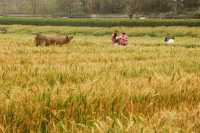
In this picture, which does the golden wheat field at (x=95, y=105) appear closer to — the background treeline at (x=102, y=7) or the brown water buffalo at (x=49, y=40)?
the brown water buffalo at (x=49, y=40)

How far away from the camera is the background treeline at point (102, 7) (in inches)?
4107

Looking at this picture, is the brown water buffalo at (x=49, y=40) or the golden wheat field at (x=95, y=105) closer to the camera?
the golden wheat field at (x=95, y=105)

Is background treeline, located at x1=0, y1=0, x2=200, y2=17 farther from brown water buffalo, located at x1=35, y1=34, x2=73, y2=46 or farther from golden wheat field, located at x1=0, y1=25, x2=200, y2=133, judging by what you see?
golden wheat field, located at x1=0, y1=25, x2=200, y2=133

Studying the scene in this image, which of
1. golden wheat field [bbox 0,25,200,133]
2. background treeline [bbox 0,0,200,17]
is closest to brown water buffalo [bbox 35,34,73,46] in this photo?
golden wheat field [bbox 0,25,200,133]

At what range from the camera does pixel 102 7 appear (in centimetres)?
11394

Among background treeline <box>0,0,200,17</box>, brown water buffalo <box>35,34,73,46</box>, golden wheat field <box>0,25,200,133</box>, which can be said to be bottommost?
background treeline <box>0,0,200,17</box>

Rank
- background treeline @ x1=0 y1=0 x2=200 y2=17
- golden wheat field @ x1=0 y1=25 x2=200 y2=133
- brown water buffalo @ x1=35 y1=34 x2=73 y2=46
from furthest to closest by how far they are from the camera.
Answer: background treeline @ x1=0 y1=0 x2=200 y2=17 → brown water buffalo @ x1=35 y1=34 x2=73 y2=46 → golden wheat field @ x1=0 y1=25 x2=200 y2=133

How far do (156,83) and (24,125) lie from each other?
3.11 metres

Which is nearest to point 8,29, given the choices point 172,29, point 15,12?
point 172,29

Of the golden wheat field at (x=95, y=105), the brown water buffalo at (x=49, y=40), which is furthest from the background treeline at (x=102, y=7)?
the golden wheat field at (x=95, y=105)

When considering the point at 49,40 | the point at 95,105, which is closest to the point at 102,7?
the point at 49,40

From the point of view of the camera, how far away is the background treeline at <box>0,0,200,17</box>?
104312 mm

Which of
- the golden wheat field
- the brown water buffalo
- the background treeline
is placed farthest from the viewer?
the background treeline

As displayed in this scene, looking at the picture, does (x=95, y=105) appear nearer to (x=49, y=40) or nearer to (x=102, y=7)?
(x=49, y=40)
